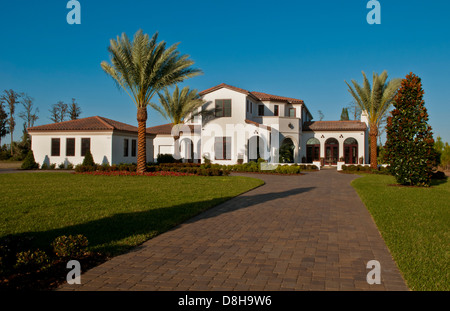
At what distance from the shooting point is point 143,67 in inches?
862

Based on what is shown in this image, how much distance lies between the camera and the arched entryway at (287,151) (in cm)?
3328

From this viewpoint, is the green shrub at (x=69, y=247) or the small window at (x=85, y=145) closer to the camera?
the green shrub at (x=69, y=247)

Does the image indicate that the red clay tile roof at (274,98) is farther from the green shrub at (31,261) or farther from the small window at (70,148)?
the green shrub at (31,261)

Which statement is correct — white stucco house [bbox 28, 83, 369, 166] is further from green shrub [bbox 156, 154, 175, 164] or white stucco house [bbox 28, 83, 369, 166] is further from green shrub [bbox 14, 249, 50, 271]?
green shrub [bbox 14, 249, 50, 271]

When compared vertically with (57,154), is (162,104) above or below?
above

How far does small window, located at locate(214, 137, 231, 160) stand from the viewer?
3148 centimetres

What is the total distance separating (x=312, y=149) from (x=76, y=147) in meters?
25.4

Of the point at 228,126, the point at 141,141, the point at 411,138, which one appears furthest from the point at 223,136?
the point at 411,138

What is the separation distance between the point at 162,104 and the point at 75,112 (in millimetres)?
33115

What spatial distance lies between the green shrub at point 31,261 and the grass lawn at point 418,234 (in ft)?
16.5

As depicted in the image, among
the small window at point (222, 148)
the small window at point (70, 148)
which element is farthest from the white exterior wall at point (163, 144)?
the small window at point (70, 148)
